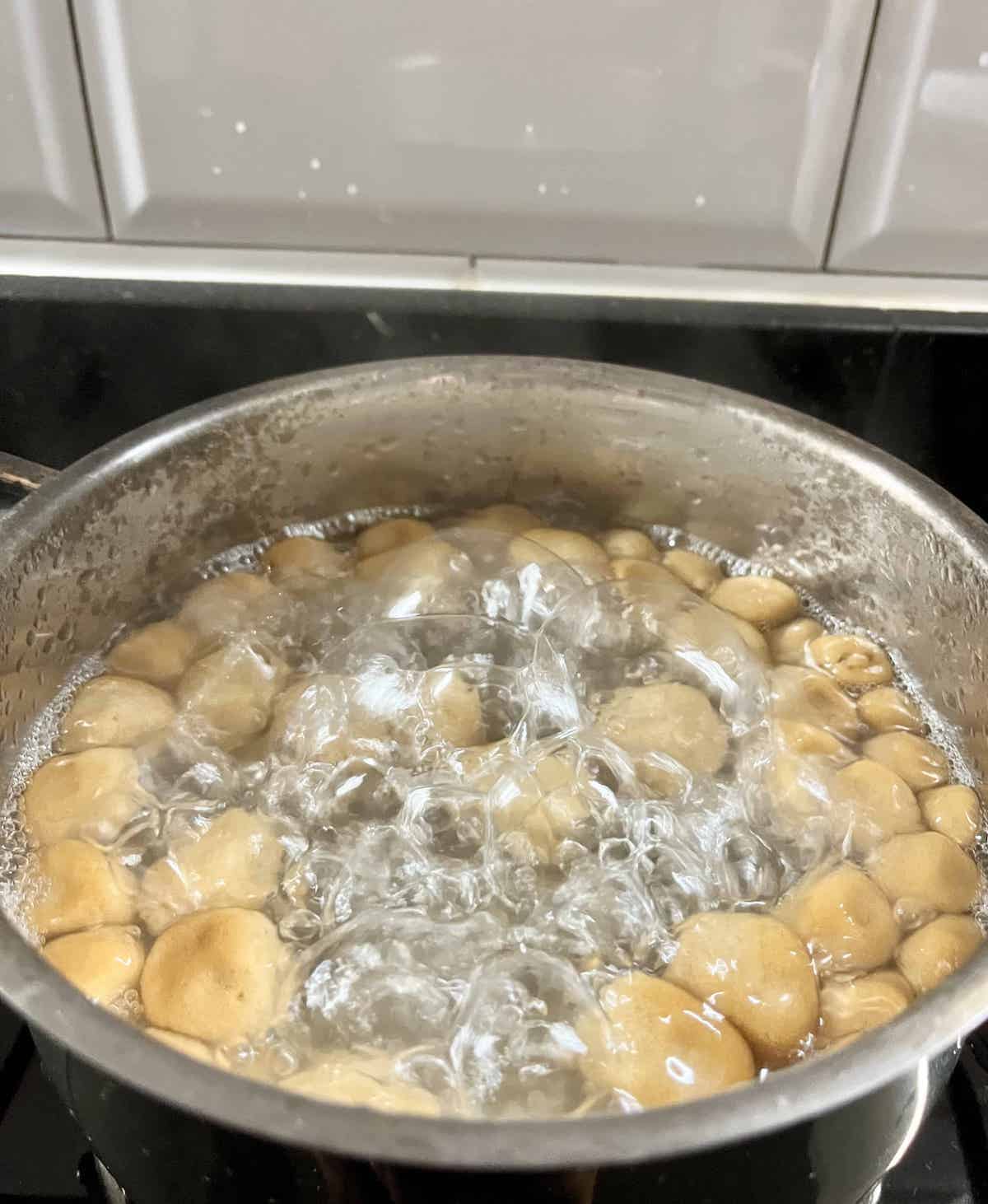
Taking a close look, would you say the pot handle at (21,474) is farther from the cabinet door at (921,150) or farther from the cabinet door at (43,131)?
the cabinet door at (921,150)

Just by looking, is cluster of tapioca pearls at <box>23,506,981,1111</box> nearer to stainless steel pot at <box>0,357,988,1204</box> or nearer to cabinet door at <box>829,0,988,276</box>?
stainless steel pot at <box>0,357,988,1204</box>

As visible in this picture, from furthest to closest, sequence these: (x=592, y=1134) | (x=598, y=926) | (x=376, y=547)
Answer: (x=376, y=547) < (x=598, y=926) < (x=592, y=1134)

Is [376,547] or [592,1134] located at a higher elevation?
[592,1134]

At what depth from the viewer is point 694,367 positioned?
746 millimetres

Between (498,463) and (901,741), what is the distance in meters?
0.29

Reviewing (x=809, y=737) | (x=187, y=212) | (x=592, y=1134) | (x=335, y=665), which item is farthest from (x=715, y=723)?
(x=187, y=212)

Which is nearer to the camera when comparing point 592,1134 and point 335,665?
point 592,1134

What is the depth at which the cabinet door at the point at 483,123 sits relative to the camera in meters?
0.63

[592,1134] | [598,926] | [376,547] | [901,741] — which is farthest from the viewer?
[376,547]

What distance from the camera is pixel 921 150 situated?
666 mm

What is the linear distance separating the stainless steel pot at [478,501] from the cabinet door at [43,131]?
157 mm

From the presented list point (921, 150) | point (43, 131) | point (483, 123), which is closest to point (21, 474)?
point (43, 131)

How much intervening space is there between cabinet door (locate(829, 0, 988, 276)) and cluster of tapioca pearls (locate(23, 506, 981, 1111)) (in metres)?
0.21

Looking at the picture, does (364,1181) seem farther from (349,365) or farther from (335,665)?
(349,365)
